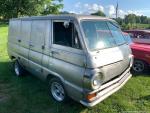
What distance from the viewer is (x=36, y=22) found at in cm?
591

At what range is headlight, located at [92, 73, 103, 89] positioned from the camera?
414 cm

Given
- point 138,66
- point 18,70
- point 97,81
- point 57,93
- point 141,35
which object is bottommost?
point 57,93

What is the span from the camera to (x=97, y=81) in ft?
13.9

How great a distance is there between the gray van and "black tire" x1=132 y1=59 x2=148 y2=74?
231cm

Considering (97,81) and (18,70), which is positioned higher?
(97,81)

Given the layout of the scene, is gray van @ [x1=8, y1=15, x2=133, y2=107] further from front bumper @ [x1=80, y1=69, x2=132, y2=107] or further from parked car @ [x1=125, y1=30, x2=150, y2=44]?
parked car @ [x1=125, y1=30, x2=150, y2=44]

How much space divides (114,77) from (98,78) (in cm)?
74

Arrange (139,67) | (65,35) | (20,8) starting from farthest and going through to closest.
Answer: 1. (20,8)
2. (139,67)
3. (65,35)

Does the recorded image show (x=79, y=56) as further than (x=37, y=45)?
No

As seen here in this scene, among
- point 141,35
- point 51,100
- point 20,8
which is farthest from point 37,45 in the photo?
point 20,8

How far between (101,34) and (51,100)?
2.20 m

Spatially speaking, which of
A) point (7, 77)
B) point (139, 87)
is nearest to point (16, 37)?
point (7, 77)

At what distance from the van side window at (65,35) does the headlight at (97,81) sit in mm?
744

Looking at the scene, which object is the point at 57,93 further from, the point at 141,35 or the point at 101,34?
the point at 141,35
